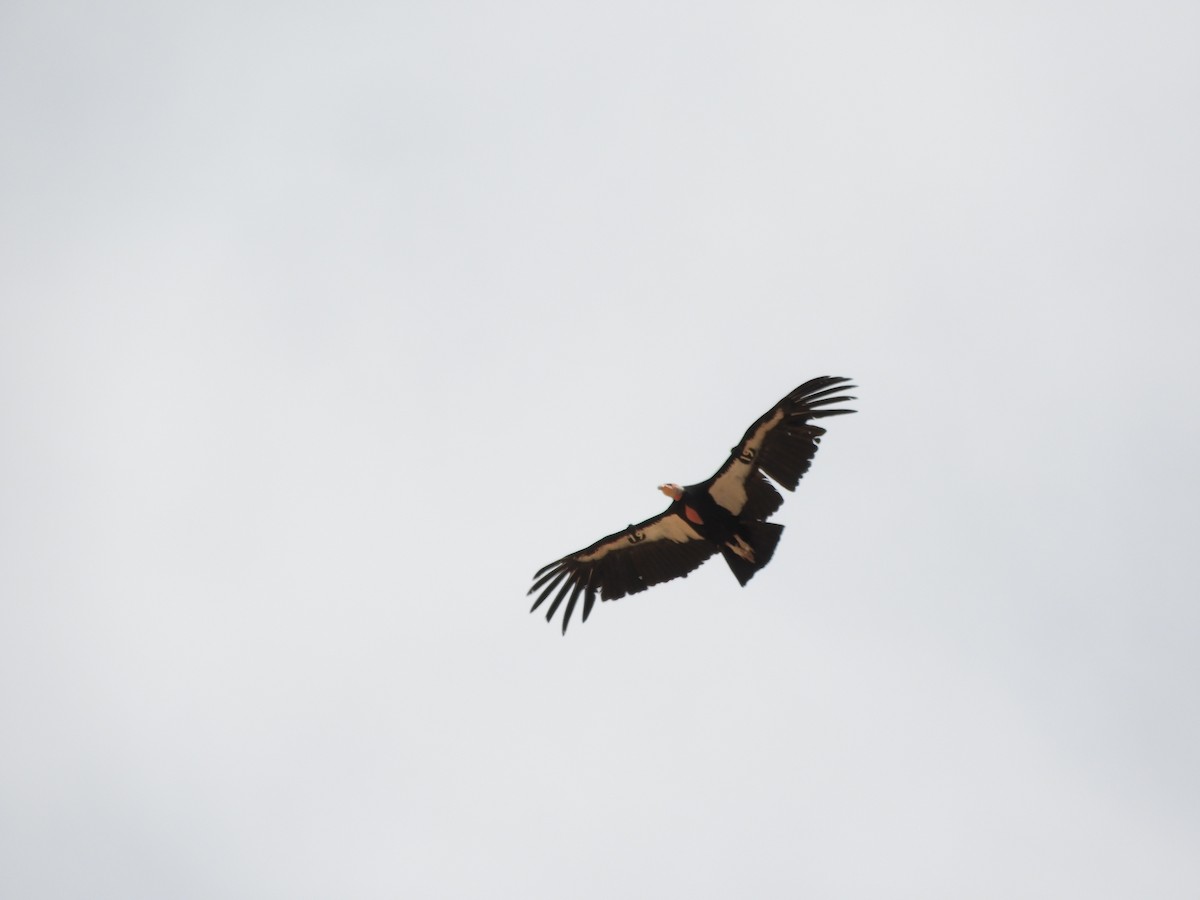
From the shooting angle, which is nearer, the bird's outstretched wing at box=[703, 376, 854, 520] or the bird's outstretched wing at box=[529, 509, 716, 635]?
the bird's outstretched wing at box=[703, 376, 854, 520]

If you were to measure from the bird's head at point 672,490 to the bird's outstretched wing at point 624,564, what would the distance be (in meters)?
0.95

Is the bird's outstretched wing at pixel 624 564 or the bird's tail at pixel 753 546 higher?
the bird's outstretched wing at pixel 624 564

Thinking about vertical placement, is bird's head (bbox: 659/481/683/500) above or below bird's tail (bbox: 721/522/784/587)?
above

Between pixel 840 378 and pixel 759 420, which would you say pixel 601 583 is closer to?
pixel 759 420

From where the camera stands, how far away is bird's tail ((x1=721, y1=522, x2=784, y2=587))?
23875 mm

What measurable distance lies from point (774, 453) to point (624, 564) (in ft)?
14.3

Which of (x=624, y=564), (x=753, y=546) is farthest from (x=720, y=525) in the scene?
(x=624, y=564)

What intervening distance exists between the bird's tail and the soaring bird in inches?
0.8

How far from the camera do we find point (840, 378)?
23.1 m

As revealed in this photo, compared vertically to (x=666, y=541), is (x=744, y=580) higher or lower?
lower

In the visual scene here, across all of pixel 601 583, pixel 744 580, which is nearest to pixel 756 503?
pixel 744 580

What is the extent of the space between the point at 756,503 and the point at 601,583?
4001 millimetres

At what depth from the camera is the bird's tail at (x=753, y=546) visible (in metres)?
23.9

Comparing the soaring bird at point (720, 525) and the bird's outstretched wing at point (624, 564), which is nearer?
the soaring bird at point (720, 525)
